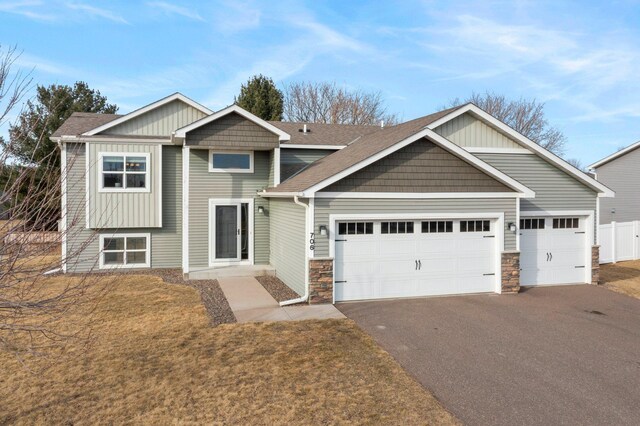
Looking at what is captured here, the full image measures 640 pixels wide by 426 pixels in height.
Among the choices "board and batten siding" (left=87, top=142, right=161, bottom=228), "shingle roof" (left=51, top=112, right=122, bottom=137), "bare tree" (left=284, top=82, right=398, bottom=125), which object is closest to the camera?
"board and batten siding" (left=87, top=142, right=161, bottom=228)

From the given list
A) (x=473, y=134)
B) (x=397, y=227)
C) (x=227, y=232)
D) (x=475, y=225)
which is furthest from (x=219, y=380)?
(x=473, y=134)

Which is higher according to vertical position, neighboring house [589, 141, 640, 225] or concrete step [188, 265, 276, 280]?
neighboring house [589, 141, 640, 225]

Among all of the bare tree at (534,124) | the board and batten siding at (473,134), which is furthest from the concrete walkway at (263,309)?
the bare tree at (534,124)

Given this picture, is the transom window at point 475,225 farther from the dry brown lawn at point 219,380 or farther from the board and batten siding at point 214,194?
the board and batten siding at point 214,194

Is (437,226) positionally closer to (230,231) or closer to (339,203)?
(339,203)

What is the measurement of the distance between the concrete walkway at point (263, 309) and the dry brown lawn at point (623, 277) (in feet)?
27.5

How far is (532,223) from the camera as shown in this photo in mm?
12680

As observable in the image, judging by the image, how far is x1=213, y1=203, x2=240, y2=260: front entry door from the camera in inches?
578

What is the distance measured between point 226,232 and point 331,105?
1001 inches

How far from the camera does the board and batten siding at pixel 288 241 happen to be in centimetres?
1101

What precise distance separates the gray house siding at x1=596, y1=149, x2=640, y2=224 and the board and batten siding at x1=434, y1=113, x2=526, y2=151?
11604mm

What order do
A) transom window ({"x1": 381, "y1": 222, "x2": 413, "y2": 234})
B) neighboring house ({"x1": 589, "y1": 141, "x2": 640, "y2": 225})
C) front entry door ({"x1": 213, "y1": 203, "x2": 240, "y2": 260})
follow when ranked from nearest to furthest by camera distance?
transom window ({"x1": 381, "y1": 222, "x2": 413, "y2": 234}) → front entry door ({"x1": 213, "y1": 203, "x2": 240, "y2": 260}) → neighboring house ({"x1": 589, "y1": 141, "x2": 640, "y2": 225})

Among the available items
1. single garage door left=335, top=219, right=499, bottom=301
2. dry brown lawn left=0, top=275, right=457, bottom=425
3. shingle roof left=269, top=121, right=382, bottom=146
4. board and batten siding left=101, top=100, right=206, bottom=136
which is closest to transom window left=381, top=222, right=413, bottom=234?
single garage door left=335, top=219, right=499, bottom=301

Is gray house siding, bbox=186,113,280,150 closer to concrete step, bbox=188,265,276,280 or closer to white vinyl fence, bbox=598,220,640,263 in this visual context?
concrete step, bbox=188,265,276,280
